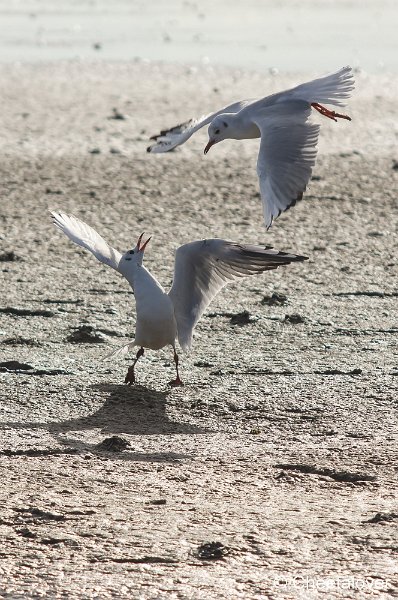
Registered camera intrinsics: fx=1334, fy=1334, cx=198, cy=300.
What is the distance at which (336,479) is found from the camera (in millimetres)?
5195

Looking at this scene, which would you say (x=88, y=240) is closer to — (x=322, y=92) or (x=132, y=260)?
(x=132, y=260)

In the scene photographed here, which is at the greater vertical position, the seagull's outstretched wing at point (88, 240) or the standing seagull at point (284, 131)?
the standing seagull at point (284, 131)

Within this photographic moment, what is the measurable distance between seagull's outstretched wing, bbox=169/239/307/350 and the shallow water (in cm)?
1074

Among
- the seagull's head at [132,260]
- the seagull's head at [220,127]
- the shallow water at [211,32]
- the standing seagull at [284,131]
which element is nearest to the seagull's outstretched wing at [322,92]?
the standing seagull at [284,131]

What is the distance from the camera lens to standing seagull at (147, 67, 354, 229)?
7.00 meters

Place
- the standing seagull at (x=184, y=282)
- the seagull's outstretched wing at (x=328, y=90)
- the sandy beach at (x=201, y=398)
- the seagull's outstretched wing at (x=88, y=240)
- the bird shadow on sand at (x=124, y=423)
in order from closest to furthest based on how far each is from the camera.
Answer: the sandy beach at (x=201, y=398) → the bird shadow on sand at (x=124, y=423) → the standing seagull at (x=184, y=282) → the seagull's outstretched wing at (x=88, y=240) → the seagull's outstretched wing at (x=328, y=90)

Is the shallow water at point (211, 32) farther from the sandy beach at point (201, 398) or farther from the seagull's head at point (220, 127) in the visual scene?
the seagull's head at point (220, 127)

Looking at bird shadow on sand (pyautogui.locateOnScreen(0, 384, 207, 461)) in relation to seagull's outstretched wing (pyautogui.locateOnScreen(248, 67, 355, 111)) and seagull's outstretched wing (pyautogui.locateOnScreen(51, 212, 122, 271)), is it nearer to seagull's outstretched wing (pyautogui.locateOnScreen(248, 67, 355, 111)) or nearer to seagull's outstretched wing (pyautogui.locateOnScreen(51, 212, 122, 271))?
seagull's outstretched wing (pyautogui.locateOnScreen(51, 212, 122, 271))

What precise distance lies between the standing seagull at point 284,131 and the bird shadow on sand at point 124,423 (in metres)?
1.16

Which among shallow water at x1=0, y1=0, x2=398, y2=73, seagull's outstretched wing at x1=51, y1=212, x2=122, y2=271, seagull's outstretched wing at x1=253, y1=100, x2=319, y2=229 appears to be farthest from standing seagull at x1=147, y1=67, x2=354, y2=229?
shallow water at x1=0, y1=0, x2=398, y2=73

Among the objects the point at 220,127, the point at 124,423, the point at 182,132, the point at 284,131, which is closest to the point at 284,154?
the point at 284,131

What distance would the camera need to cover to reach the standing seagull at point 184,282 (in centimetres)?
637

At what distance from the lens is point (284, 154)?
7156mm

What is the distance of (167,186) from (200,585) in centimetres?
710
